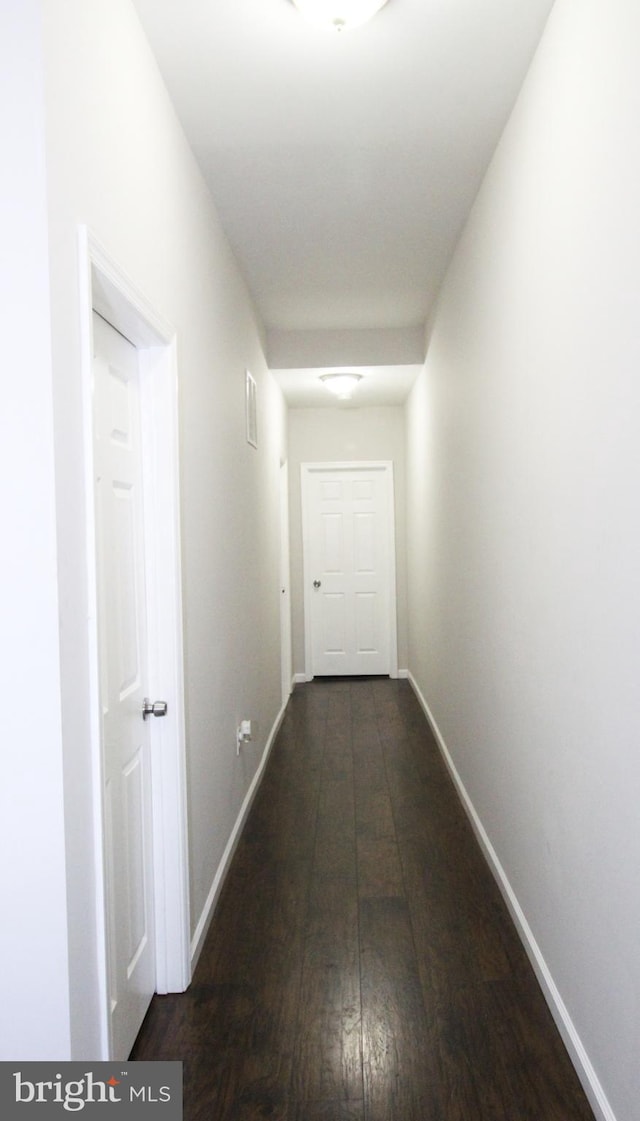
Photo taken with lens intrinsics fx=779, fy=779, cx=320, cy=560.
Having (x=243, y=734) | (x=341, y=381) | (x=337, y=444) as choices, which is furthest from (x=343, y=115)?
(x=337, y=444)

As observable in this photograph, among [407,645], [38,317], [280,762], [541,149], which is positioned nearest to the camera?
[38,317]

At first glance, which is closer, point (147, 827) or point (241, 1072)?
point (241, 1072)

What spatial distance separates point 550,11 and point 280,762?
384 centimetres

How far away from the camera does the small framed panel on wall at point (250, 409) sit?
402 cm

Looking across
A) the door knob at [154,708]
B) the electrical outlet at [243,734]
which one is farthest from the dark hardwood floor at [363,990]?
the door knob at [154,708]

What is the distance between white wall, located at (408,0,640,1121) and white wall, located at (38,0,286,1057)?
1.06 m

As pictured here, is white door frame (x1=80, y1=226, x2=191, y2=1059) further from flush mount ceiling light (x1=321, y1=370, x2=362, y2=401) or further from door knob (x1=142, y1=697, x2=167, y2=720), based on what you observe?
flush mount ceiling light (x1=321, y1=370, x2=362, y2=401)

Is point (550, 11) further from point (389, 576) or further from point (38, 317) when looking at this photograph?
point (389, 576)

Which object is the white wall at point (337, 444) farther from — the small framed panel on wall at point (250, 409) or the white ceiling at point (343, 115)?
the white ceiling at point (343, 115)

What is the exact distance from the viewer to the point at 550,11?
204cm

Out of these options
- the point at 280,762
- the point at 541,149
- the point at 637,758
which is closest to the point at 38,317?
the point at 637,758

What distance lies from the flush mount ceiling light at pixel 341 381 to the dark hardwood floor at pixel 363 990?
301 centimetres

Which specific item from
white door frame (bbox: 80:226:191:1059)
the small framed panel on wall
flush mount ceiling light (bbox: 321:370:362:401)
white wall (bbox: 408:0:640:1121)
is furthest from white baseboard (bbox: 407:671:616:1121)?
flush mount ceiling light (bbox: 321:370:362:401)

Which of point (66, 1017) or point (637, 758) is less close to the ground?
point (637, 758)
